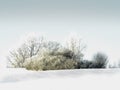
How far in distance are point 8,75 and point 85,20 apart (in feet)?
5.61

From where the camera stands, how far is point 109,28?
4984 millimetres

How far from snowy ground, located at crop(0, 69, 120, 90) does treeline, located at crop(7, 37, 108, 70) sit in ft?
0.49

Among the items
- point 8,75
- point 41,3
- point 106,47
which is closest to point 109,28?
point 106,47

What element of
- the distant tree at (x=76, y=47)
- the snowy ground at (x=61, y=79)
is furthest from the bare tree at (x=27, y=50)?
the distant tree at (x=76, y=47)

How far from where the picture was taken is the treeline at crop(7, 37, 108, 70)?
4.92 m

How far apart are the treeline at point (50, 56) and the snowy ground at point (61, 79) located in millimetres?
149

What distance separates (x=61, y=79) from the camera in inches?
184

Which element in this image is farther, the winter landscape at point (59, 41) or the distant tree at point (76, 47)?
the distant tree at point (76, 47)

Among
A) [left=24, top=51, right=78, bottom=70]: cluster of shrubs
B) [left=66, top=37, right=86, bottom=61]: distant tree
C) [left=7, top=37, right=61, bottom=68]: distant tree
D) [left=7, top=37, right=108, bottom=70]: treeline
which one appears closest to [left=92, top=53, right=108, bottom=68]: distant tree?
[left=7, top=37, right=108, bottom=70]: treeline

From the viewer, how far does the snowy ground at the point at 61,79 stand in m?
4.40

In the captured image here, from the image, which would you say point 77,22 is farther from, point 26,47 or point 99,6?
point 26,47

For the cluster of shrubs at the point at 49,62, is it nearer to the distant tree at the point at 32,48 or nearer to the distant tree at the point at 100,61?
the distant tree at the point at 32,48

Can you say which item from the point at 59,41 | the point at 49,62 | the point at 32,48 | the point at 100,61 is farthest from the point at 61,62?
the point at 100,61

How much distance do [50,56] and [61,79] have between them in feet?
1.65
